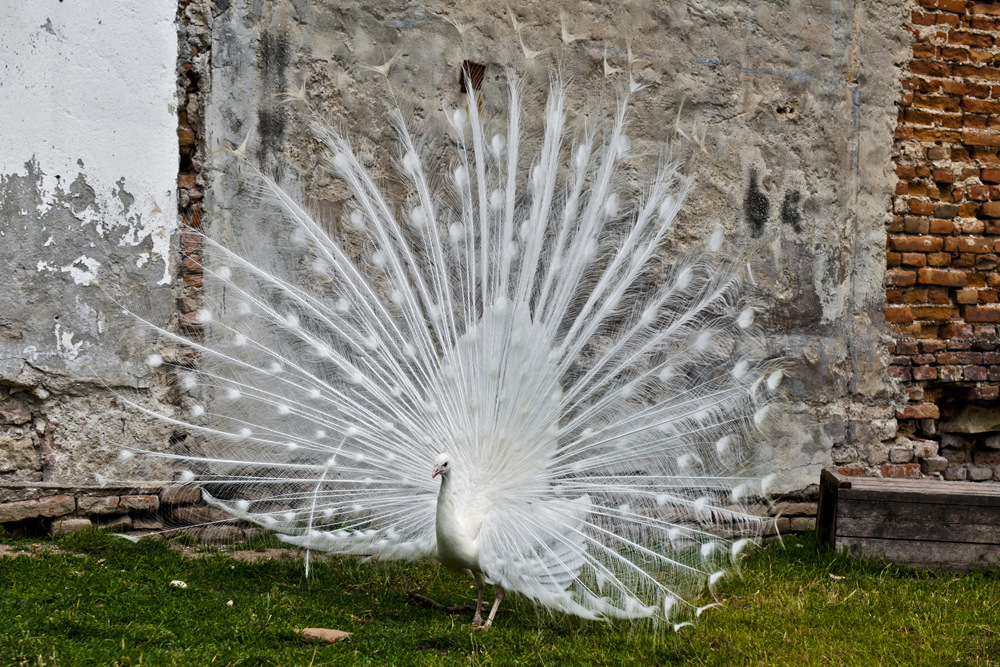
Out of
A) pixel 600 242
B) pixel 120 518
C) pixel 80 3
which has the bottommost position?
pixel 120 518

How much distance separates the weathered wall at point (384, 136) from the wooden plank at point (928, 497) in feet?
2.46

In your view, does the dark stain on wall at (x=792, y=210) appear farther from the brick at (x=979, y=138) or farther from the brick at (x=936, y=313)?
the brick at (x=979, y=138)

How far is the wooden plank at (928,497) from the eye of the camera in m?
4.26

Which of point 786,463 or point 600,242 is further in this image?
point 786,463

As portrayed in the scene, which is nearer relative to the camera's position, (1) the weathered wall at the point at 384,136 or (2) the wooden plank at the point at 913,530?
(1) the weathered wall at the point at 384,136

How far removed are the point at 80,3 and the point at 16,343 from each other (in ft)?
5.17

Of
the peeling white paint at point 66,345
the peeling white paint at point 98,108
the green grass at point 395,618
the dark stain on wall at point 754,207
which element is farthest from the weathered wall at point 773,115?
the peeling white paint at point 66,345

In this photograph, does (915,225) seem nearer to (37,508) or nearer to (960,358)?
(960,358)

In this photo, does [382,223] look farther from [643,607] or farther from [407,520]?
[643,607]

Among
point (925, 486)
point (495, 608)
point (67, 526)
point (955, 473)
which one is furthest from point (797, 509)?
point (67, 526)

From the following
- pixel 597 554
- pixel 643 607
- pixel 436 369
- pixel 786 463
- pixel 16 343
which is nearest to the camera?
pixel 643 607

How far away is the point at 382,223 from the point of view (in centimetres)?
409

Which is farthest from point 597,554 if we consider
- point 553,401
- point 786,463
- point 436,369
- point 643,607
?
point 786,463

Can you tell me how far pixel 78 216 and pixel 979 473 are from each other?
16.7 ft
